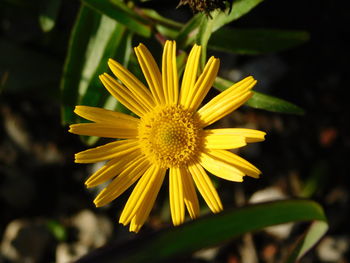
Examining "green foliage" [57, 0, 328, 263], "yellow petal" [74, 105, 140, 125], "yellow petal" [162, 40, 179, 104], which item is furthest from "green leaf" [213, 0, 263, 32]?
"yellow petal" [74, 105, 140, 125]

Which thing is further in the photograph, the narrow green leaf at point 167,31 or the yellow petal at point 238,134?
the narrow green leaf at point 167,31

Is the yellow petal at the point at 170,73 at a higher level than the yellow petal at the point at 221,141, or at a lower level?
higher

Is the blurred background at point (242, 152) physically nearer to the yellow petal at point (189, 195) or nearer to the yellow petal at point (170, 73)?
the yellow petal at point (189, 195)

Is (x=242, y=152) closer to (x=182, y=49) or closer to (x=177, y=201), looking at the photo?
(x=182, y=49)

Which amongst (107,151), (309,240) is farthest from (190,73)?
(309,240)

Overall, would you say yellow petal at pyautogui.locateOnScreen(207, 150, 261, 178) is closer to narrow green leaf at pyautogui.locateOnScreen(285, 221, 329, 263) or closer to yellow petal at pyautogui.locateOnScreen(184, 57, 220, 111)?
yellow petal at pyautogui.locateOnScreen(184, 57, 220, 111)

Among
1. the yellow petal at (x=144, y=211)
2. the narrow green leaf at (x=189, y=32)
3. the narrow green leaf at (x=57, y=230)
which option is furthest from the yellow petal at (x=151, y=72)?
the narrow green leaf at (x=57, y=230)

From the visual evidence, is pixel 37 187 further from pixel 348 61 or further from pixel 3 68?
pixel 348 61
